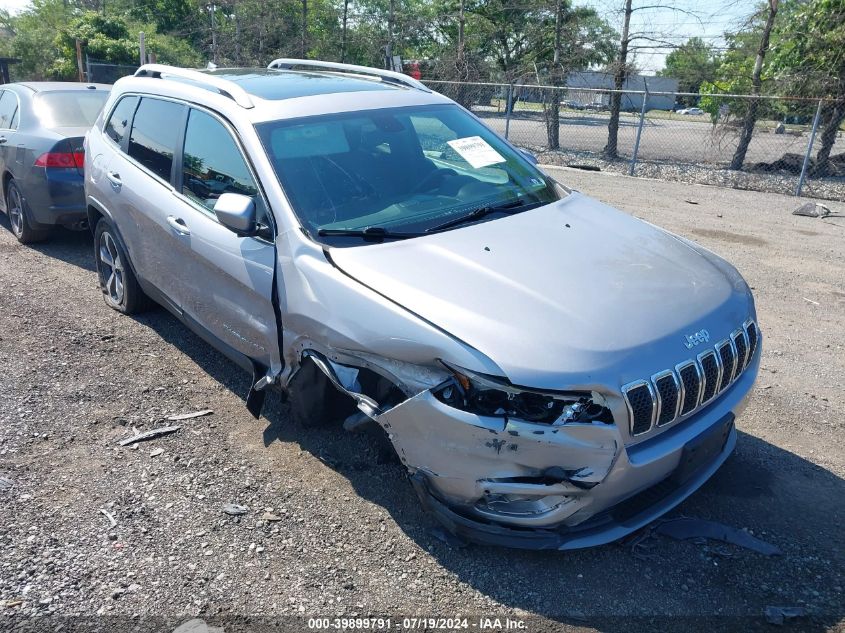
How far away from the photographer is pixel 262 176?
3621mm

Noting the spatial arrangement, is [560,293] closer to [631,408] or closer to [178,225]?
[631,408]

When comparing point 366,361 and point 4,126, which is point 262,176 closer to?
point 366,361

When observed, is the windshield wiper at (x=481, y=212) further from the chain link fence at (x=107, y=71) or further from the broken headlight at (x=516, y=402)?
the chain link fence at (x=107, y=71)

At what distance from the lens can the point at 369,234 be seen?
3.37 m

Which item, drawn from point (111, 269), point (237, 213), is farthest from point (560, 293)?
point (111, 269)

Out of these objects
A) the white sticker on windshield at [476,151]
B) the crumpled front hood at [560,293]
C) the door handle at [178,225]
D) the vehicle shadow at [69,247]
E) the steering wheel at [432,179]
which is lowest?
the vehicle shadow at [69,247]

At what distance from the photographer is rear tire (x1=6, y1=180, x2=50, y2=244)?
7211 millimetres

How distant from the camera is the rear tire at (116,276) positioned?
5239 millimetres

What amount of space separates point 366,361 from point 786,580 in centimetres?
201

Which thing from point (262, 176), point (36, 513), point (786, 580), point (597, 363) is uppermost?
point (262, 176)

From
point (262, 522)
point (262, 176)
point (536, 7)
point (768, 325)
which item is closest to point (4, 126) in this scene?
point (262, 176)

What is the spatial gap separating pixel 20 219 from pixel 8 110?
54.4 inches

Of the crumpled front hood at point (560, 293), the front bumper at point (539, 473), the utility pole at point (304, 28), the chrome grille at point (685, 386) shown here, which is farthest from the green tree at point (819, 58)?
the utility pole at point (304, 28)

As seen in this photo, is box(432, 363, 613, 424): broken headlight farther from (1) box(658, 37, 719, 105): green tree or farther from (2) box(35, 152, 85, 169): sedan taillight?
(1) box(658, 37, 719, 105): green tree
